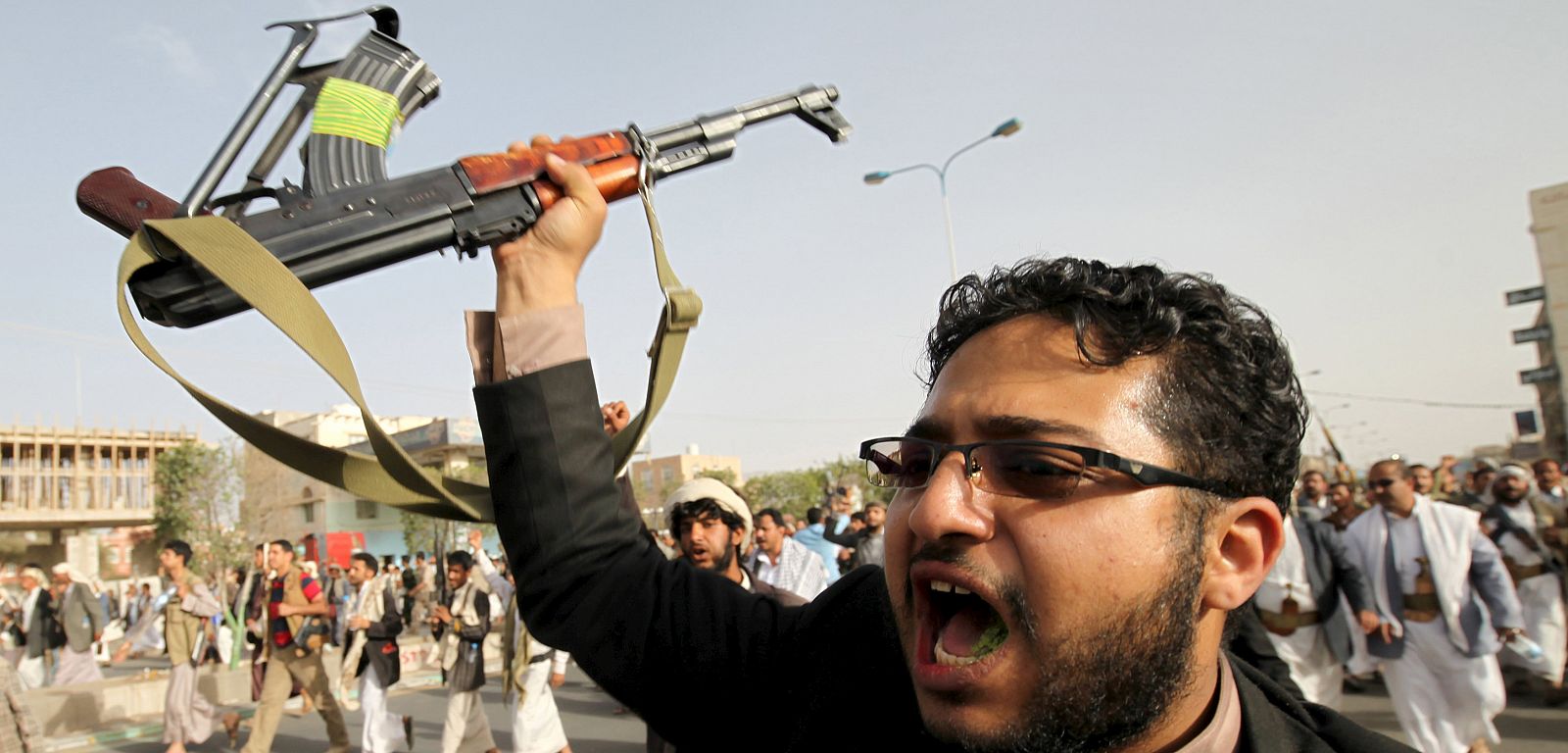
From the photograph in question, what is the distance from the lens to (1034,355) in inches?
53.8

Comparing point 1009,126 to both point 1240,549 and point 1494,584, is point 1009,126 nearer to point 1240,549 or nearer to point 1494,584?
point 1494,584

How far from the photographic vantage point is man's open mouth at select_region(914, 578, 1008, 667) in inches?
47.9

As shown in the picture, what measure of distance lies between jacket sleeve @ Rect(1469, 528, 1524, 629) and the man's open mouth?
259 inches

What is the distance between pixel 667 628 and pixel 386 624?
25.7ft

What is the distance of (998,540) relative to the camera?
1.25 metres

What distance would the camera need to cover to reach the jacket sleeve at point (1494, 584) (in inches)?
245

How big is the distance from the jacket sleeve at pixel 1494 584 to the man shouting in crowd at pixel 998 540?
6.07 meters

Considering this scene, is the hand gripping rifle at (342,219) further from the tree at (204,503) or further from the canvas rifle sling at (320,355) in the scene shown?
the tree at (204,503)

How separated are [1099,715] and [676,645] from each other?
2.30ft

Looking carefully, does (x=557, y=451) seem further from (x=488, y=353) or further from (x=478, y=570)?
(x=478, y=570)

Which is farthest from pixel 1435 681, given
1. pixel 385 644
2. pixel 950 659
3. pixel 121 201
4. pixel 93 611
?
pixel 93 611

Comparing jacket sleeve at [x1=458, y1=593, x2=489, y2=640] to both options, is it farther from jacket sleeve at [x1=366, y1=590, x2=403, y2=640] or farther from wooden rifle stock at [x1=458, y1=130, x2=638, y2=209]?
wooden rifle stock at [x1=458, y1=130, x2=638, y2=209]

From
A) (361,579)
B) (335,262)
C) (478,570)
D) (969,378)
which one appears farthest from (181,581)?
(969,378)

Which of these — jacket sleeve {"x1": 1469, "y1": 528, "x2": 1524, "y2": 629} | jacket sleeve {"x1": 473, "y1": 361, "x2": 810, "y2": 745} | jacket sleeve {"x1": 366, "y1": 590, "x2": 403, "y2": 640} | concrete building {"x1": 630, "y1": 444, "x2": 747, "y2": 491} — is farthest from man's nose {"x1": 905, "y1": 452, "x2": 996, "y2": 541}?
concrete building {"x1": 630, "y1": 444, "x2": 747, "y2": 491}
